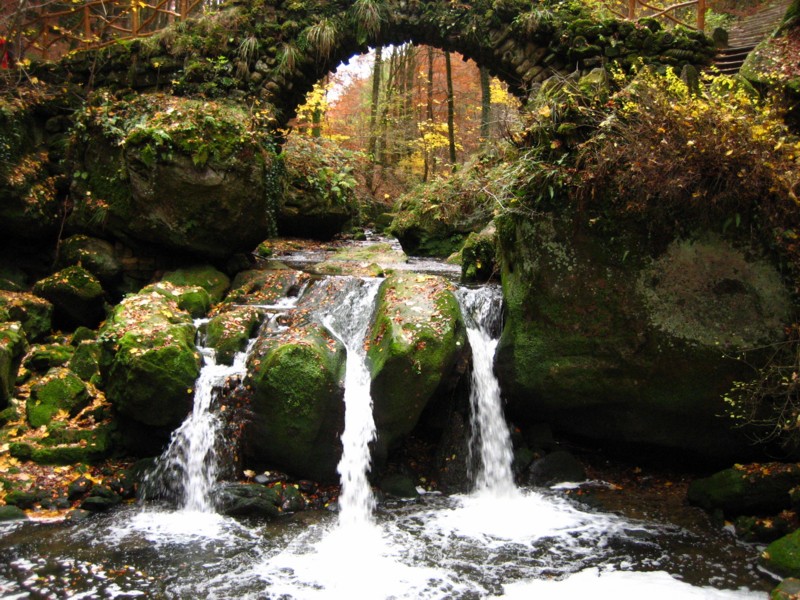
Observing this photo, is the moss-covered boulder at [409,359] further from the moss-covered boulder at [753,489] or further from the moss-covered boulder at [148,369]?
the moss-covered boulder at [753,489]

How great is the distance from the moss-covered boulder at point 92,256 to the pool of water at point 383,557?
16.0ft

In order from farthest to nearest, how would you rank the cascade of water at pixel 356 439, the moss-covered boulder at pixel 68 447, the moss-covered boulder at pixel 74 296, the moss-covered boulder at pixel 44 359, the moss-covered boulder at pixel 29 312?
the moss-covered boulder at pixel 74 296 < the moss-covered boulder at pixel 29 312 < the moss-covered boulder at pixel 44 359 < the moss-covered boulder at pixel 68 447 < the cascade of water at pixel 356 439

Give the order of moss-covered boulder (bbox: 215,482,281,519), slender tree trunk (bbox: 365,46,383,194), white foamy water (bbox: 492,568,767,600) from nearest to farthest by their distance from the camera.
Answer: white foamy water (bbox: 492,568,767,600), moss-covered boulder (bbox: 215,482,281,519), slender tree trunk (bbox: 365,46,383,194)

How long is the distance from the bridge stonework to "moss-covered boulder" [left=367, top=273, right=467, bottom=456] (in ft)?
17.9

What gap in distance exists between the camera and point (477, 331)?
25.1 feet

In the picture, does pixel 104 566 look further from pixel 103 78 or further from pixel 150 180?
pixel 103 78

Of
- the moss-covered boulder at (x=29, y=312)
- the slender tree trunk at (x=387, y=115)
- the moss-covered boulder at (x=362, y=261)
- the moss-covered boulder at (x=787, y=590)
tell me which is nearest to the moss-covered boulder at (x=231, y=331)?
the moss-covered boulder at (x=362, y=261)

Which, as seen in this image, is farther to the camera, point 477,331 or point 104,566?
point 477,331

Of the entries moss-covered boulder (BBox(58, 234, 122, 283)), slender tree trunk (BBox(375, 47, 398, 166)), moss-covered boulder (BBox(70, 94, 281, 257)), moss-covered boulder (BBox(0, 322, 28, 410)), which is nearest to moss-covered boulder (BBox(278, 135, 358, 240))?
moss-covered boulder (BBox(70, 94, 281, 257))

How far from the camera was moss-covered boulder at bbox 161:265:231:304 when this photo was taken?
923cm

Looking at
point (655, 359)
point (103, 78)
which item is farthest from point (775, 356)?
point (103, 78)

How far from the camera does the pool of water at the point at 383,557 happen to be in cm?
466

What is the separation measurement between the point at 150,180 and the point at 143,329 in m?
3.08

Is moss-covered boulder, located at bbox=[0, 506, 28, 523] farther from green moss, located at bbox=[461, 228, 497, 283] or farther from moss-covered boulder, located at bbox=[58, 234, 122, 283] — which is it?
green moss, located at bbox=[461, 228, 497, 283]
